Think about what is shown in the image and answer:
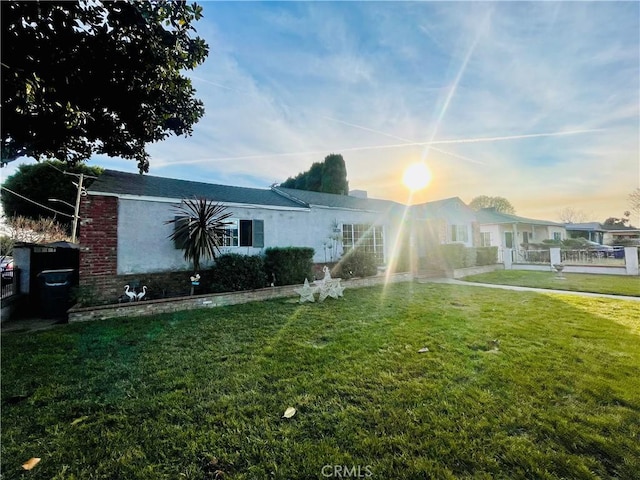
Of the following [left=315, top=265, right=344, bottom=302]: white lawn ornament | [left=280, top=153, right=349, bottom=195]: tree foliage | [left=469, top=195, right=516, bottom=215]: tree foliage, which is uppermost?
[left=469, top=195, right=516, bottom=215]: tree foliage

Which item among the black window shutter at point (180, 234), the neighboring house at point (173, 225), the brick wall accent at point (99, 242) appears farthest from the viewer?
the black window shutter at point (180, 234)

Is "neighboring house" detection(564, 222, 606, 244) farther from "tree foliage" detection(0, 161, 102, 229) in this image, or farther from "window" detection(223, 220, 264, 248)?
"tree foliage" detection(0, 161, 102, 229)

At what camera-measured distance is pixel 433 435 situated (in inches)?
99.9

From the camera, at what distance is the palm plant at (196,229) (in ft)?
29.7

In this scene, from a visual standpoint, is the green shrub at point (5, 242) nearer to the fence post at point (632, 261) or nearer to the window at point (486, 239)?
the fence post at point (632, 261)

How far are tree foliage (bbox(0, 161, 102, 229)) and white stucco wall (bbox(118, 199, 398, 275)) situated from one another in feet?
53.7

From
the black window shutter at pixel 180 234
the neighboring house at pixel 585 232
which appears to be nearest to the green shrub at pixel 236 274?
the black window shutter at pixel 180 234

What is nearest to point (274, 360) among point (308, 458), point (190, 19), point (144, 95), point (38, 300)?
point (308, 458)

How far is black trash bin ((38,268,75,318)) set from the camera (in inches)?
296

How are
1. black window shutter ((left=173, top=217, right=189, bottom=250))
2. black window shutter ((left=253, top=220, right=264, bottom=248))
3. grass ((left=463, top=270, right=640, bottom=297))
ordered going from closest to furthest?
black window shutter ((left=173, top=217, right=189, bottom=250)), grass ((left=463, top=270, right=640, bottom=297)), black window shutter ((left=253, top=220, right=264, bottom=248))

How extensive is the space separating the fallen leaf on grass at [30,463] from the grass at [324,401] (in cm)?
8

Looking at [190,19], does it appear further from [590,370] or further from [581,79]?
[581,79]

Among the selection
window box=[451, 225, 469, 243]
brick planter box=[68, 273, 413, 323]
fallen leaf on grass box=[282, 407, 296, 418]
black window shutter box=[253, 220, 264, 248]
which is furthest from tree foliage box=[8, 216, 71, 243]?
window box=[451, 225, 469, 243]

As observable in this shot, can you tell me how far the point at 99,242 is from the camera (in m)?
8.46
